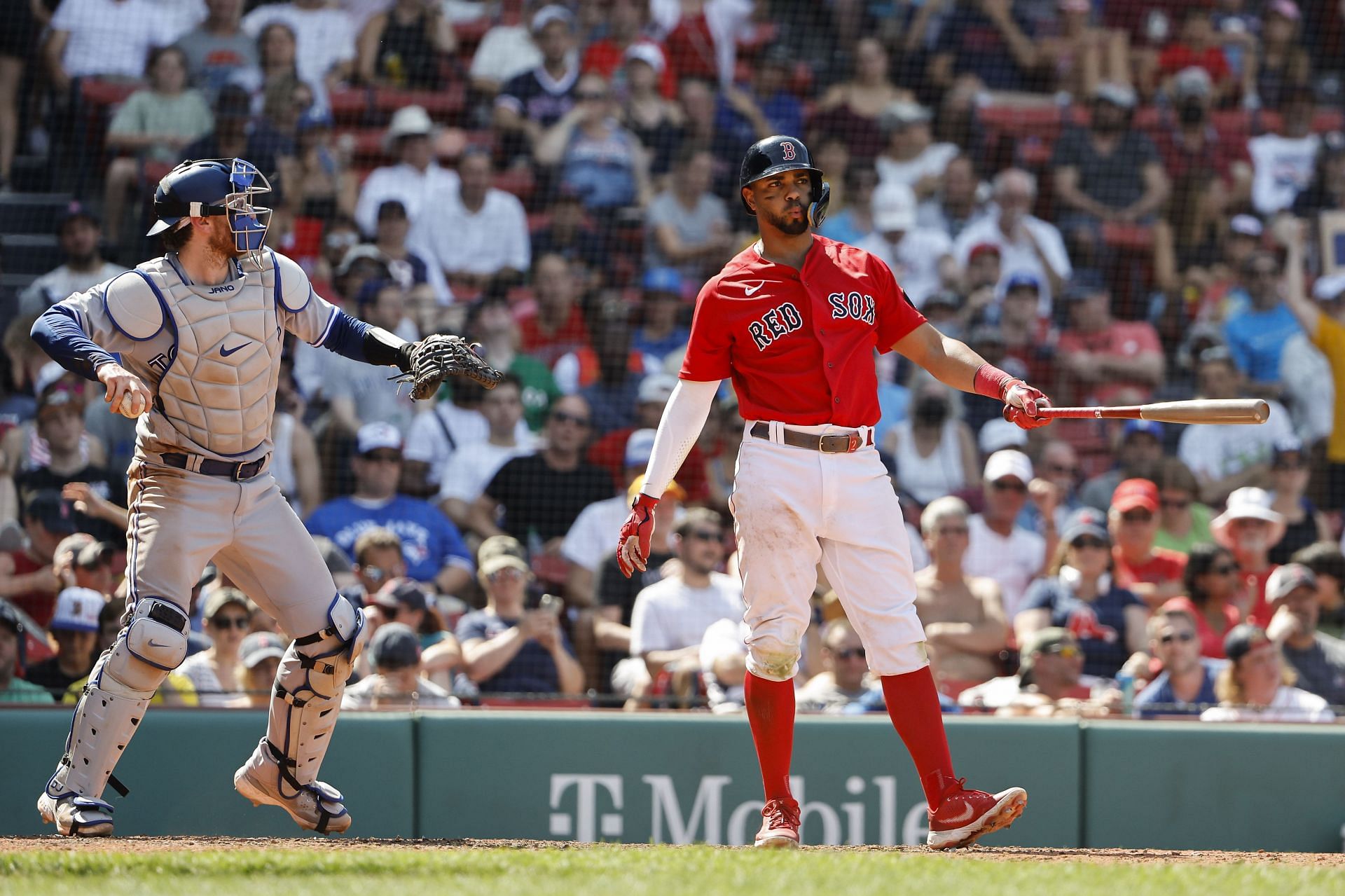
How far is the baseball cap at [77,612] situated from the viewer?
6.43 meters

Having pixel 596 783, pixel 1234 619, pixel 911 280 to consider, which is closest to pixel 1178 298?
pixel 911 280

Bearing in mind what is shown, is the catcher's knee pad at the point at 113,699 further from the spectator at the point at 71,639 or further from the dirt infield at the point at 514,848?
the spectator at the point at 71,639

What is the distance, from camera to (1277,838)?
6.04m

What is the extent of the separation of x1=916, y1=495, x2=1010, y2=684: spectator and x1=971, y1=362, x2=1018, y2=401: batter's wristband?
2.73m

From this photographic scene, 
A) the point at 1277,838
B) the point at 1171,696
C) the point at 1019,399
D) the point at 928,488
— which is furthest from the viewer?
the point at 928,488


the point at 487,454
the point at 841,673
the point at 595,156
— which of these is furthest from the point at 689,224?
the point at 841,673

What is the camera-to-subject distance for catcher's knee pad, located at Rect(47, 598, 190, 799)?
4469mm

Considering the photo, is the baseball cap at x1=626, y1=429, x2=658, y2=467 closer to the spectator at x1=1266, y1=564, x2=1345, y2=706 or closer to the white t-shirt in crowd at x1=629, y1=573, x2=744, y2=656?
the white t-shirt in crowd at x1=629, y1=573, x2=744, y2=656

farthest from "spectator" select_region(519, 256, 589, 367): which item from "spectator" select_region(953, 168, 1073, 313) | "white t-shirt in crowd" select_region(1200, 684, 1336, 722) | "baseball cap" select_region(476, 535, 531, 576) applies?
"white t-shirt in crowd" select_region(1200, 684, 1336, 722)

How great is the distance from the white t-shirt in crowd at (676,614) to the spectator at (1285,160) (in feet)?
21.2

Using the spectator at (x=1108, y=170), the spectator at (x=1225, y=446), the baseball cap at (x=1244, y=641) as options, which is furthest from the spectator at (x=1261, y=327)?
the baseball cap at (x=1244, y=641)

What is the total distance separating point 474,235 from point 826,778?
514 cm

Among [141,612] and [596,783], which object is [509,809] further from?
[141,612]

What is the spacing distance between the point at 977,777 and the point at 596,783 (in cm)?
139
